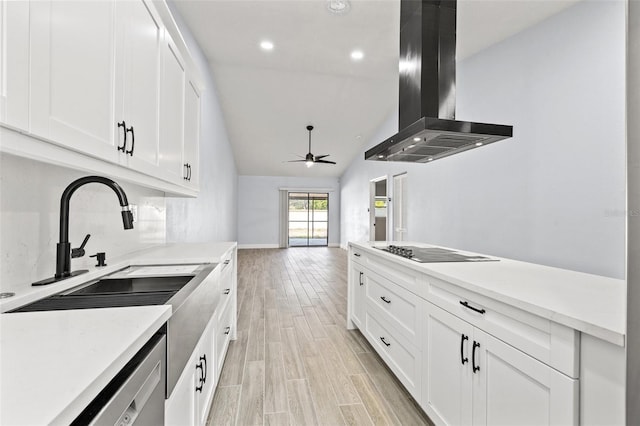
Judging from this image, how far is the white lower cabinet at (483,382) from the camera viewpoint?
3.07ft

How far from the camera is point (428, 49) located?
2135 mm

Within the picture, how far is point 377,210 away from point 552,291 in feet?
22.1

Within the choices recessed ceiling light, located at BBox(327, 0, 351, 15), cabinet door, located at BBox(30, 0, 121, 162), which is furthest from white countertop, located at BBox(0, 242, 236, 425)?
recessed ceiling light, located at BBox(327, 0, 351, 15)

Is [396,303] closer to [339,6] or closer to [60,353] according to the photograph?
[60,353]

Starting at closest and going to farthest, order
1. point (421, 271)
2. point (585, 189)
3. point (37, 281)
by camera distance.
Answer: point (37, 281), point (421, 271), point (585, 189)

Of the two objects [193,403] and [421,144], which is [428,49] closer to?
[421,144]

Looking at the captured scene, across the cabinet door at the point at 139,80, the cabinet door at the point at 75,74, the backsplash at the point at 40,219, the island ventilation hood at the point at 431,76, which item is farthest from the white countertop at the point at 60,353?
the island ventilation hood at the point at 431,76

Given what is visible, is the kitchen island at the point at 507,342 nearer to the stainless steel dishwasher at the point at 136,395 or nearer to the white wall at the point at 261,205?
the stainless steel dishwasher at the point at 136,395

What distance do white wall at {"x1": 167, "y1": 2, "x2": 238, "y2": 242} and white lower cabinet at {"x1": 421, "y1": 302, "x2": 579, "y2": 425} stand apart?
2.37 meters

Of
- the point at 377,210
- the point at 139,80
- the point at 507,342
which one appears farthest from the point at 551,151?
the point at 377,210

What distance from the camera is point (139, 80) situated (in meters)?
1.31

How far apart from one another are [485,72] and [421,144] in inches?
86.8

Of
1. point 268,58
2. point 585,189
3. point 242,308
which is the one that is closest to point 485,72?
point 585,189

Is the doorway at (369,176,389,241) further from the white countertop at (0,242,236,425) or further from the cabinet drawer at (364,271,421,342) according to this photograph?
the white countertop at (0,242,236,425)
